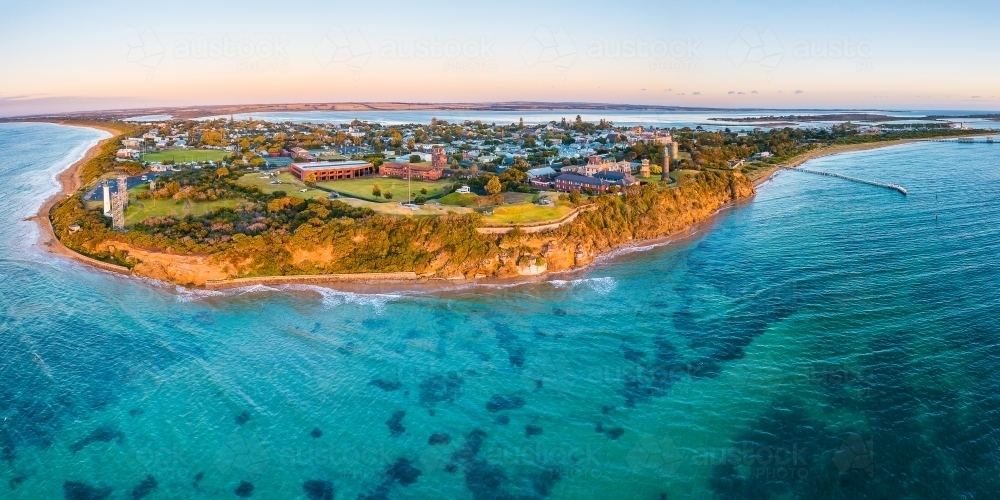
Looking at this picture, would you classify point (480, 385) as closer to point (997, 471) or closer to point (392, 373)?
point (392, 373)

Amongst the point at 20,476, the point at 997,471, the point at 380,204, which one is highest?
the point at 380,204

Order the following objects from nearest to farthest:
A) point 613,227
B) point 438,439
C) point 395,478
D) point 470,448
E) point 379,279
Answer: point 395,478 → point 470,448 → point 438,439 → point 379,279 → point 613,227

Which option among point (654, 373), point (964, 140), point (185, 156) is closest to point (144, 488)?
point (654, 373)

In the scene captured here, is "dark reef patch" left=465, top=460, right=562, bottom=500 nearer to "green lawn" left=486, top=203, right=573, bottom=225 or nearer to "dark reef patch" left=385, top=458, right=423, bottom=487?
"dark reef patch" left=385, top=458, right=423, bottom=487

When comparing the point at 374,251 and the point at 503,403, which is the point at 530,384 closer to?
the point at 503,403

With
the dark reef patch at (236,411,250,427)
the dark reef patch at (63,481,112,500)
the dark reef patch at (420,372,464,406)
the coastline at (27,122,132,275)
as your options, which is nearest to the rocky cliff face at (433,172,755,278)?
the dark reef patch at (420,372,464,406)

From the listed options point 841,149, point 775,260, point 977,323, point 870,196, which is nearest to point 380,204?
point 775,260
